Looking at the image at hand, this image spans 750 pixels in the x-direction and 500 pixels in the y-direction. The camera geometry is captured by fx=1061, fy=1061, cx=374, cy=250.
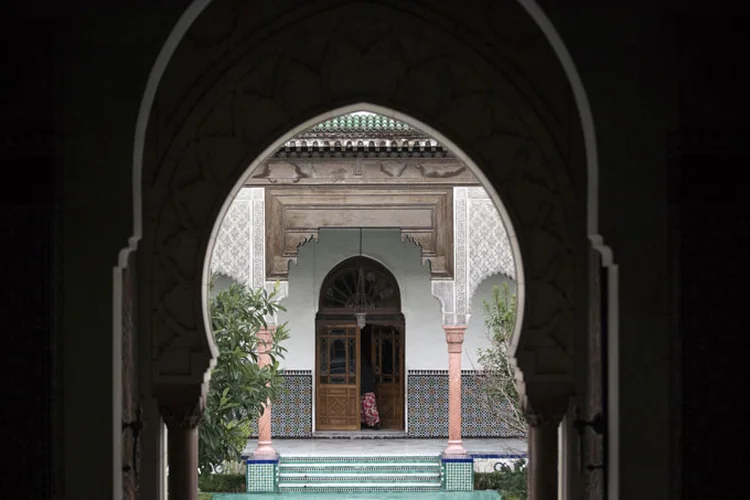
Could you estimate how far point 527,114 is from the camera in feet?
14.6

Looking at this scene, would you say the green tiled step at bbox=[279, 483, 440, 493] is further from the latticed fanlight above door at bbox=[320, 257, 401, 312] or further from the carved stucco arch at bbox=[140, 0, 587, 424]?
the carved stucco arch at bbox=[140, 0, 587, 424]

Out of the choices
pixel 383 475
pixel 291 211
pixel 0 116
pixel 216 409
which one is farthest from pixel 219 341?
pixel 0 116

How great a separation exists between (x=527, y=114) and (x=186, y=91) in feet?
4.67

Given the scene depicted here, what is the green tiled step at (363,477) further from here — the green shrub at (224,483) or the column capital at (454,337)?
the column capital at (454,337)

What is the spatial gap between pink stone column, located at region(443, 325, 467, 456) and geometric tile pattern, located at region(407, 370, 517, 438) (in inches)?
62.0

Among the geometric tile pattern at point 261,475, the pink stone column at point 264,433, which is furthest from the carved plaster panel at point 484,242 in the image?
the geometric tile pattern at point 261,475

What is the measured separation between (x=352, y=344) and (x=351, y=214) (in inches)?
128

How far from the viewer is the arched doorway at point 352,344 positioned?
1450 cm

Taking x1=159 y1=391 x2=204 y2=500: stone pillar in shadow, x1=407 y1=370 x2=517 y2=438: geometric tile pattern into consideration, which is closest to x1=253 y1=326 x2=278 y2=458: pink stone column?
x1=407 y1=370 x2=517 y2=438: geometric tile pattern

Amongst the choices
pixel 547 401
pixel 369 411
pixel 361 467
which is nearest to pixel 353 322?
pixel 369 411

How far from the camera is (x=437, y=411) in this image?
14.4m

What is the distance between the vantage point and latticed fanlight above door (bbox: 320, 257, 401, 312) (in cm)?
1455

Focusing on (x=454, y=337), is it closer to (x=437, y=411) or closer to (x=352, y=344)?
(x=437, y=411)

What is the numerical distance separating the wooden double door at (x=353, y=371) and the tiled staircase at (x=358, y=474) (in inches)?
66.0
